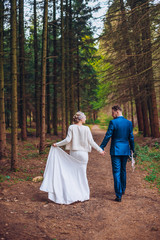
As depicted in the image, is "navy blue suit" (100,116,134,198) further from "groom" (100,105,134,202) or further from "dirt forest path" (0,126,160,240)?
"dirt forest path" (0,126,160,240)

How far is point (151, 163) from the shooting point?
9344 mm

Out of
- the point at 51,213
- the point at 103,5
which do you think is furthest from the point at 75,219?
the point at 103,5

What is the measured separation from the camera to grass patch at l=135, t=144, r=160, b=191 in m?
7.19

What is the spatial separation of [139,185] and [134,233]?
308 cm

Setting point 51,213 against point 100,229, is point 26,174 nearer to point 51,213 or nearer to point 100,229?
→ point 51,213

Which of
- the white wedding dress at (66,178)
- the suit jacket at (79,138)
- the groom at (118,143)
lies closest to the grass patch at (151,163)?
the groom at (118,143)

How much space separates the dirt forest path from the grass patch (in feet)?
2.63

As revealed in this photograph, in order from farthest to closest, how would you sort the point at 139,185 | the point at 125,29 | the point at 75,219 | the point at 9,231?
the point at 125,29 → the point at 139,185 → the point at 75,219 → the point at 9,231

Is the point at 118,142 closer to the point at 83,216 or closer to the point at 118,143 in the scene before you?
the point at 118,143

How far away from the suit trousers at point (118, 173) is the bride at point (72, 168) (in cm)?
43

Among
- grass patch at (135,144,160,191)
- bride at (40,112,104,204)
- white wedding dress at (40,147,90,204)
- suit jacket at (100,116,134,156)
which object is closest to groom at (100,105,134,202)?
suit jacket at (100,116,134,156)

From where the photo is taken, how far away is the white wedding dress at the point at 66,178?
17.3 feet

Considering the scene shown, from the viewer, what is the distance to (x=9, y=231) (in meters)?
3.55

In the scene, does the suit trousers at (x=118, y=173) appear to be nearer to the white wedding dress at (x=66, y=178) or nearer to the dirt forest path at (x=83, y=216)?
the dirt forest path at (x=83, y=216)
